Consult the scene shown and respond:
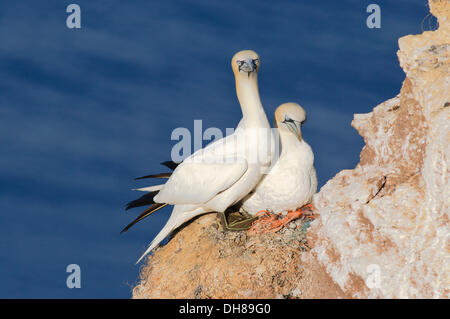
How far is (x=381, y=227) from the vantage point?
23.2 feet

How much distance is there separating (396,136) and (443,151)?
0.92 metres

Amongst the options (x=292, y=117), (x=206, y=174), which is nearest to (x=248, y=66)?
(x=292, y=117)

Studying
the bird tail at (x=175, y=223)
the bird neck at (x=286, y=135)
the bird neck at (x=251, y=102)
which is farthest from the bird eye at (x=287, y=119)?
the bird tail at (x=175, y=223)

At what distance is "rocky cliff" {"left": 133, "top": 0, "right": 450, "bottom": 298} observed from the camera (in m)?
6.79

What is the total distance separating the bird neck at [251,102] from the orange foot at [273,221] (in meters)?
1.10

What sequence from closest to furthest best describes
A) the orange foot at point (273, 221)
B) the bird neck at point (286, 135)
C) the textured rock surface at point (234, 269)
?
the textured rock surface at point (234, 269), the orange foot at point (273, 221), the bird neck at point (286, 135)

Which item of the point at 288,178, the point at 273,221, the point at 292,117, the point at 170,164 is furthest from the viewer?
the point at 170,164

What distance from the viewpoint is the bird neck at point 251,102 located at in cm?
925

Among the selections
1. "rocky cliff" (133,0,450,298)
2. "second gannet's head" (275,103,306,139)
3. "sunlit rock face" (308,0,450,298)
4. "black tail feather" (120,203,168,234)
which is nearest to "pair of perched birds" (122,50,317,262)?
"second gannet's head" (275,103,306,139)

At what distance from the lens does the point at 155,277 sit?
9.24 m

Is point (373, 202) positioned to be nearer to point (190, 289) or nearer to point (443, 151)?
point (443, 151)

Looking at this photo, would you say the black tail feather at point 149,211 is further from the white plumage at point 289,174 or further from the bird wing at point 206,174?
the white plumage at point 289,174

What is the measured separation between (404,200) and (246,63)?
294cm

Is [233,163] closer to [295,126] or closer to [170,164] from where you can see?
[295,126]
